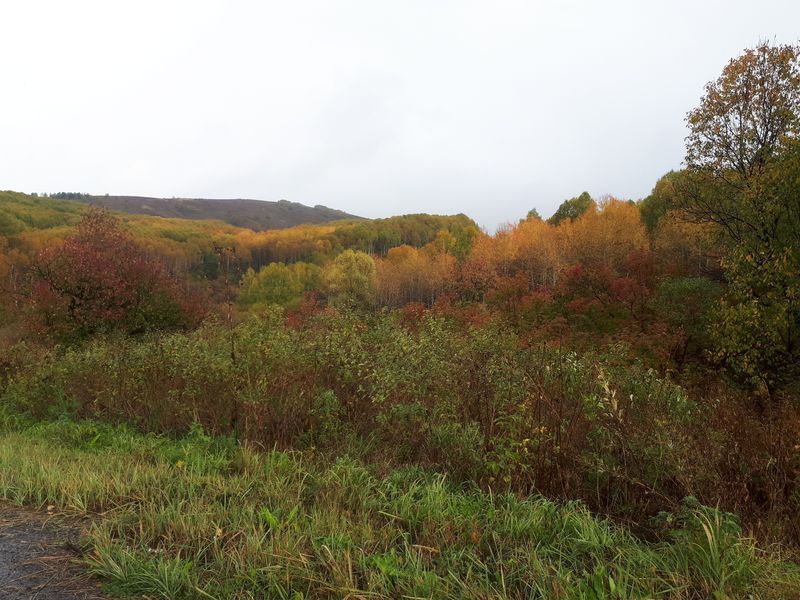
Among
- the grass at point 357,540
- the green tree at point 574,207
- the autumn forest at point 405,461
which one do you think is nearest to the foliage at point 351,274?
the green tree at point 574,207

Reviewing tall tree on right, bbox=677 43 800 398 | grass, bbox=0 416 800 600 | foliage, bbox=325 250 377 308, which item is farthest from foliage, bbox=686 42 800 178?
foliage, bbox=325 250 377 308

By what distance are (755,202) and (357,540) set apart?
14.6 metres

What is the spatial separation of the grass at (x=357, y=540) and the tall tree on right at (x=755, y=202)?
9654 millimetres

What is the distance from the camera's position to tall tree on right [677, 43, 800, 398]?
11578mm

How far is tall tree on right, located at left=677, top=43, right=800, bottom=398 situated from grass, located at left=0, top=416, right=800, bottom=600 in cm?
965

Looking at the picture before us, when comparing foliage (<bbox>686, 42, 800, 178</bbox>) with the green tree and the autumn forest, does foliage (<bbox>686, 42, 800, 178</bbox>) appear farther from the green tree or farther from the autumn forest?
the green tree

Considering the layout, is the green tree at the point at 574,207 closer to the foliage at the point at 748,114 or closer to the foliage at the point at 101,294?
the foliage at the point at 748,114

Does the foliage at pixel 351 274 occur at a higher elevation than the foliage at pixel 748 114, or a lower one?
lower

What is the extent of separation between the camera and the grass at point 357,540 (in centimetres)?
233

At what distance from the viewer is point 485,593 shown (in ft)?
7.45

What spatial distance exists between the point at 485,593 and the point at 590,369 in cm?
391

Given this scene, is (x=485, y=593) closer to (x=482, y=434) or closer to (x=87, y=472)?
(x=482, y=434)

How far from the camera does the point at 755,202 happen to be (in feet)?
42.1

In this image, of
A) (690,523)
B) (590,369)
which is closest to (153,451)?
(690,523)
